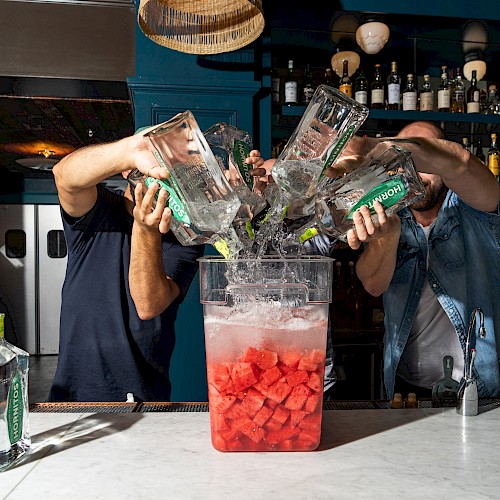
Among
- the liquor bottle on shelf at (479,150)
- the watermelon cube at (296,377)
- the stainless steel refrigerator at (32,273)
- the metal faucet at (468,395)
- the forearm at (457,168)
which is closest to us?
the watermelon cube at (296,377)

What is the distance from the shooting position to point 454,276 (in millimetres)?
1731

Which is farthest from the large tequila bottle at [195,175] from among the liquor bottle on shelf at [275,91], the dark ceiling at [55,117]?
the dark ceiling at [55,117]

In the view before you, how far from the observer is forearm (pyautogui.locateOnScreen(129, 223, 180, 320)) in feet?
4.48

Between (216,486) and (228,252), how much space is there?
1.16ft

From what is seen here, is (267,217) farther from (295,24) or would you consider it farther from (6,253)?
(6,253)

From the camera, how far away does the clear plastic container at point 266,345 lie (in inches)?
32.2

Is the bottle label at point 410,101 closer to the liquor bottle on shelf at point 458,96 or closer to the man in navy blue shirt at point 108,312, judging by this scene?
the liquor bottle on shelf at point 458,96

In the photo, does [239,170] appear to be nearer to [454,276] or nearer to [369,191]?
[369,191]

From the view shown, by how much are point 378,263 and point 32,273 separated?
5137mm

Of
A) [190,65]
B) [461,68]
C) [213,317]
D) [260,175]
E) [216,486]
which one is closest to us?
[216,486]

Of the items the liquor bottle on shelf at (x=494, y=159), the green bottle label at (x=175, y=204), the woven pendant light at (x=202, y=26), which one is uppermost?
the woven pendant light at (x=202, y=26)

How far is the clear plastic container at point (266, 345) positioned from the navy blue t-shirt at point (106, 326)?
79 centimetres

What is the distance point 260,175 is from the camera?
3.56 ft

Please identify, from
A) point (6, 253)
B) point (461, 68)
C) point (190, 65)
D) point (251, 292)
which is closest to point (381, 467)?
point (251, 292)
